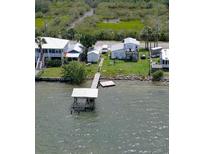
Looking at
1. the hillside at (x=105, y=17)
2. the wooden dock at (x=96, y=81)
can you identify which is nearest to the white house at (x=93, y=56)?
the wooden dock at (x=96, y=81)

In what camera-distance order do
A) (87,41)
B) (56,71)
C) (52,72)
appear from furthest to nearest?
1. (87,41)
2. (56,71)
3. (52,72)

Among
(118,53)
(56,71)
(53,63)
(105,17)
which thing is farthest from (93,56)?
(105,17)

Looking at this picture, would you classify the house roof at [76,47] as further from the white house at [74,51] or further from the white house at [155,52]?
the white house at [155,52]

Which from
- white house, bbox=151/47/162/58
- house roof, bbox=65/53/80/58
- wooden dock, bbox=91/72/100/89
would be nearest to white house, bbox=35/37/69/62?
house roof, bbox=65/53/80/58

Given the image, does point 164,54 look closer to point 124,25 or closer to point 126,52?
point 126,52

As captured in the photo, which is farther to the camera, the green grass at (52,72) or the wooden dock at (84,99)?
the green grass at (52,72)
